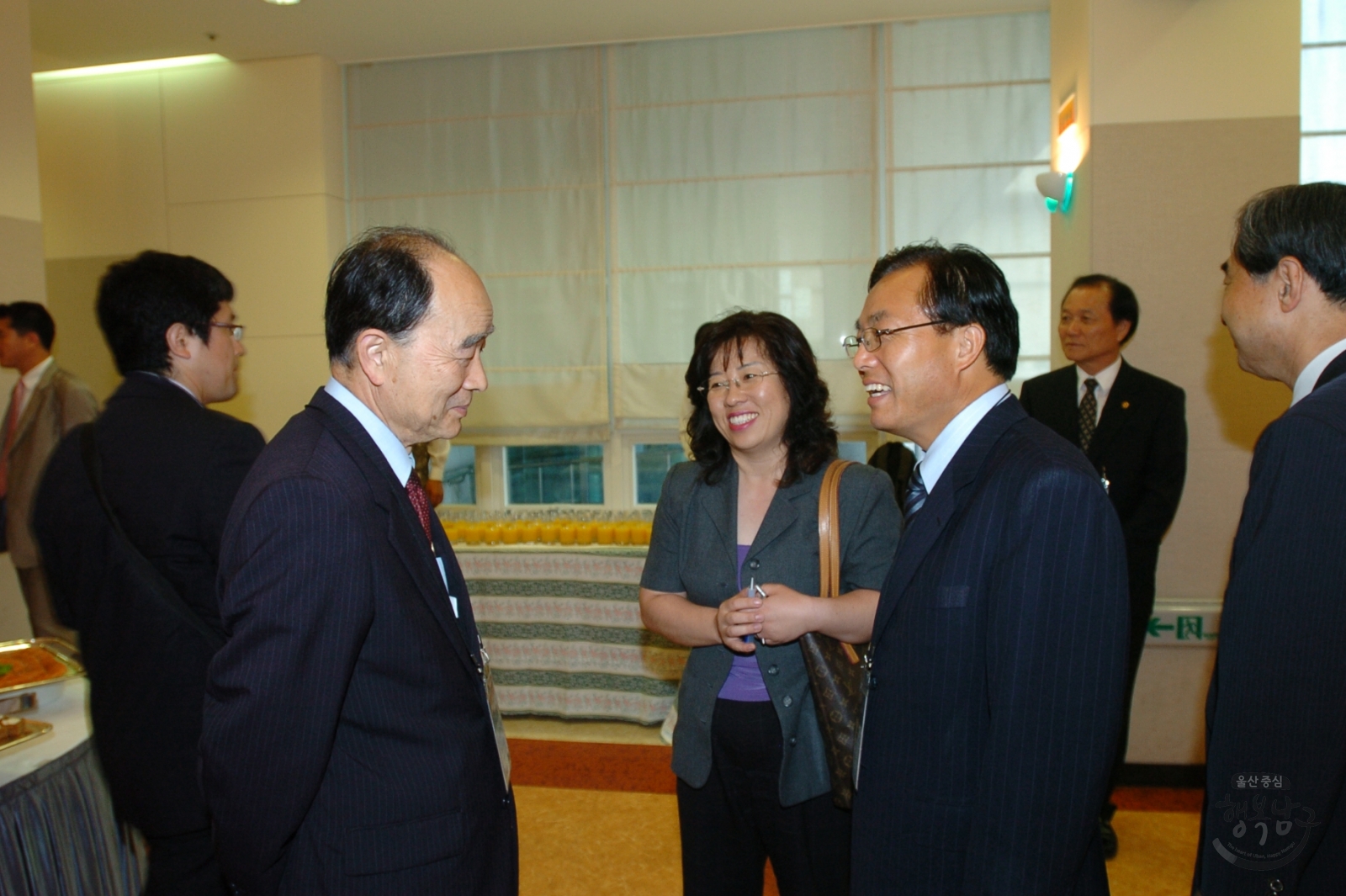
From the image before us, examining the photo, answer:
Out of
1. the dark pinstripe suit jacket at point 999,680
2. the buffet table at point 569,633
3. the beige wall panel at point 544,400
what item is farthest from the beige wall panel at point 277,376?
the dark pinstripe suit jacket at point 999,680

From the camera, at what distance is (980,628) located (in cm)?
120

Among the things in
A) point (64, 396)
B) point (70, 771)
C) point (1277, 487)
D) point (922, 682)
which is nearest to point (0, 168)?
point (64, 396)

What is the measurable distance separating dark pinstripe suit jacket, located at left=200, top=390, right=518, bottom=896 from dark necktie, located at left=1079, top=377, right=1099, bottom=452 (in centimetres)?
273

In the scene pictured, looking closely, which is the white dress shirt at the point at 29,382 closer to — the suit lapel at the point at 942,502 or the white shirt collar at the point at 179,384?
the white shirt collar at the point at 179,384

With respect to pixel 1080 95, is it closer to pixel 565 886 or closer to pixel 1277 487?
pixel 1277 487

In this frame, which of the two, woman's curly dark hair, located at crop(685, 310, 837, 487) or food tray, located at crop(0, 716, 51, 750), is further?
woman's curly dark hair, located at crop(685, 310, 837, 487)

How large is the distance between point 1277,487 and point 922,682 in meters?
0.56

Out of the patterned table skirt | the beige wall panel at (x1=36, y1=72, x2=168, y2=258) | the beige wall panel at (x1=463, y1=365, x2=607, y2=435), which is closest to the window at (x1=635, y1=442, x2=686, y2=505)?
the beige wall panel at (x1=463, y1=365, x2=607, y2=435)

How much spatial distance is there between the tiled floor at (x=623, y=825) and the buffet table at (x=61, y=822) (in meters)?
1.30

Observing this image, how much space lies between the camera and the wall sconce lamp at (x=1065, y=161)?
3.77 meters

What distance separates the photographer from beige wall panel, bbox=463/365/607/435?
17.1ft

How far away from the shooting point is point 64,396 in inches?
157

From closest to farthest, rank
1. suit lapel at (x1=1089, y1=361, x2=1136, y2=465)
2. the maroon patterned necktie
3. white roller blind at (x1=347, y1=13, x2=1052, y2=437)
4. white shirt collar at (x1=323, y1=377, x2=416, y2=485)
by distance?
1. white shirt collar at (x1=323, y1=377, x2=416, y2=485)
2. the maroon patterned necktie
3. suit lapel at (x1=1089, y1=361, x2=1136, y2=465)
4. white roller blind at (x1=347, y1=13, x2=1052, y2=437)

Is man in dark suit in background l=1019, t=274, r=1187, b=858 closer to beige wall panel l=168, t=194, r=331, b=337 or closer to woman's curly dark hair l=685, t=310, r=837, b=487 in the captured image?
woman's curly dark hair l=685, t=310, r=837, b=487
